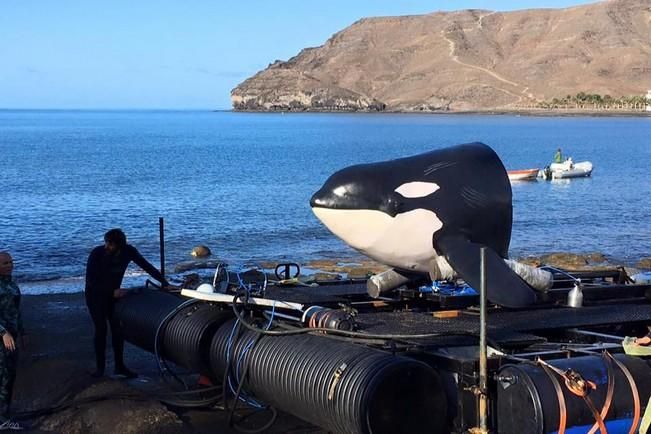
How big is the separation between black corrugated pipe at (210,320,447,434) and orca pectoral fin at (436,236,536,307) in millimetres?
1289

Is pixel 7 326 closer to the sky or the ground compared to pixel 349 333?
closer to the ground

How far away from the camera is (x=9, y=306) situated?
8562 mm

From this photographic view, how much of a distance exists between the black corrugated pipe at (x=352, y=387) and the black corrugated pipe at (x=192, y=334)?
53.2 inches

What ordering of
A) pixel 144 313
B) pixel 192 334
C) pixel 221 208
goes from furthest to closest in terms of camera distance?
1. pixel 221 208
2. pixel 144 313
3. pixel 192 334

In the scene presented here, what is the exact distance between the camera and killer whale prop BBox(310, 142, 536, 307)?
8.16m

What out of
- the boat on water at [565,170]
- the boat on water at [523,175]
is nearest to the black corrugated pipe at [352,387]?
the boat on water at [523,175]

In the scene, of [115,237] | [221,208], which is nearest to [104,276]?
[115,237]

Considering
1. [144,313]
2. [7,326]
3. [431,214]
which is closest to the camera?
[431,214]

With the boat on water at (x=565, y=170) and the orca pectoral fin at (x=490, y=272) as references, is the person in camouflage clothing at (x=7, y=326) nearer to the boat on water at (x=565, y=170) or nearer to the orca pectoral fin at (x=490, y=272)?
the orca pectoral fin at (x=490, y=272)

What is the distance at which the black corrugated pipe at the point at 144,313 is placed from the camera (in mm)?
9992

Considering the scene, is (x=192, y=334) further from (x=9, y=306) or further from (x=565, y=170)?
(x=565, y=170)

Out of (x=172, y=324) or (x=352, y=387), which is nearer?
(x=352, y=387)

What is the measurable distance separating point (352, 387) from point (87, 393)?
13.1ft

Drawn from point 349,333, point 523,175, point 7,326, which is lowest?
point 523,175
